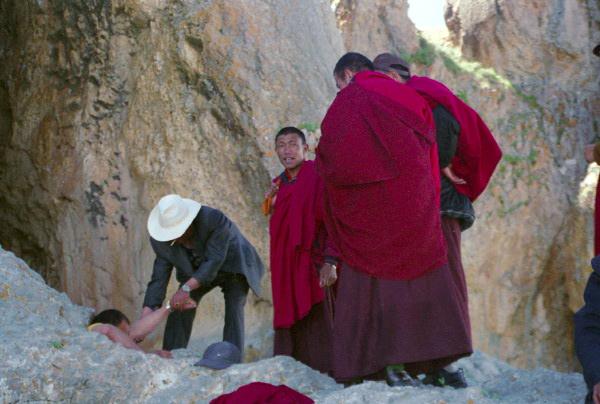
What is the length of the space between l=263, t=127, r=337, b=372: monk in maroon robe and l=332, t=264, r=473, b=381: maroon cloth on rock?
1159 millimetres

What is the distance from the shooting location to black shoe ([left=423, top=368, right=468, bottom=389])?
147 inches

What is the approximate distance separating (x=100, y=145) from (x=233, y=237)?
2.57 meters

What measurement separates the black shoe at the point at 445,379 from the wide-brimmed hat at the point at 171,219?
1581 millimetres

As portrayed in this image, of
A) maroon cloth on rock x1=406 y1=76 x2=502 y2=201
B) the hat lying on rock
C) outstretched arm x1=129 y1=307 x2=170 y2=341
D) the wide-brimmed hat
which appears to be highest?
maroon cloth on rock x1=406 y1=76 x2=502 y2=201

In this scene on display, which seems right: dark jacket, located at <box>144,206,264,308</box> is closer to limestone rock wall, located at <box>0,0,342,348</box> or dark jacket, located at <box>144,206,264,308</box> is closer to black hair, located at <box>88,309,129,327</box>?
black hair, located at <box>88,309,129,327</box>

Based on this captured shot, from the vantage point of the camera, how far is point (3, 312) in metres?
3.91

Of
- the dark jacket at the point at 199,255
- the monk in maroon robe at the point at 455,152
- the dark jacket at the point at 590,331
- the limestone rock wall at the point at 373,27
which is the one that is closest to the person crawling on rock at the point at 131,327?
the dark jacket at the point at 199,255

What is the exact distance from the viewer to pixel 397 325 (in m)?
3.55

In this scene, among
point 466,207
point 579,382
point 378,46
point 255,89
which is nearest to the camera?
point 579,382

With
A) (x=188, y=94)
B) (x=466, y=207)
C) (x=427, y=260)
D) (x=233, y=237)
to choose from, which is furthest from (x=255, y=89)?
(x=427, y=260)

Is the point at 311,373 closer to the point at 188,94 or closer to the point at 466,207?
the point at 466,207

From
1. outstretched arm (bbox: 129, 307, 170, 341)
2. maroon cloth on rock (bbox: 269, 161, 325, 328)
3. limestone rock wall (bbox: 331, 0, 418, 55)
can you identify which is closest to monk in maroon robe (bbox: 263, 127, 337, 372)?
maroon cloth on rock (bbox: 269, 161, 325, 328)

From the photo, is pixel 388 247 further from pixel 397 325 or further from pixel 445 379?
pixel 445 379

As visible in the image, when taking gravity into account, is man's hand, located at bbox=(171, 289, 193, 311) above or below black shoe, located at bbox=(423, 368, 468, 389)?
above
